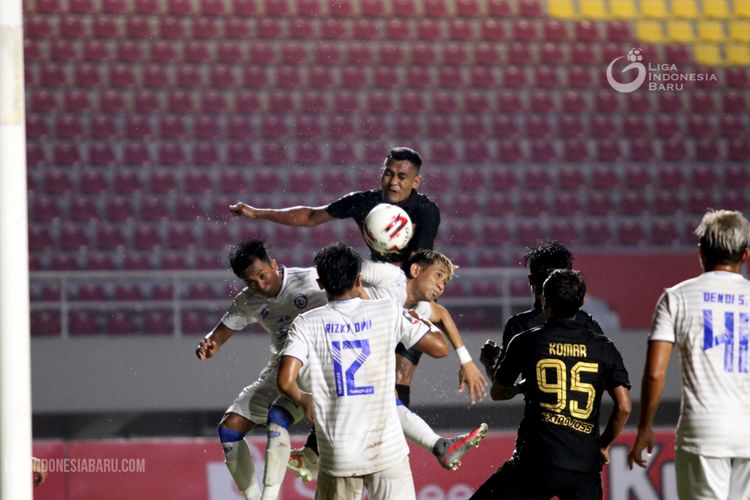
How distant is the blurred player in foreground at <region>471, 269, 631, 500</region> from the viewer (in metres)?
4.63

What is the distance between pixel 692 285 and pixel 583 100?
7.76m

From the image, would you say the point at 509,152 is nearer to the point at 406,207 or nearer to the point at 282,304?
the point at 406,207

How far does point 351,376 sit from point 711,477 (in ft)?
4.51

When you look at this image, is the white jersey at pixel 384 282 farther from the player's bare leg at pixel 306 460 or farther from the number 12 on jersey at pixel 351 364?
the number 12 on jersey at pixel 351 364

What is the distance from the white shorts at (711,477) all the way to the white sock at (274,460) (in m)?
2.31

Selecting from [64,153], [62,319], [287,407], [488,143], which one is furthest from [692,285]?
[64,153]

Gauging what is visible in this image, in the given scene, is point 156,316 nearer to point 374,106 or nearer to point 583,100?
point 374,106

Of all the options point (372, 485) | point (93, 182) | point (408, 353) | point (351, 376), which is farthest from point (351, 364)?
point (93, 182)

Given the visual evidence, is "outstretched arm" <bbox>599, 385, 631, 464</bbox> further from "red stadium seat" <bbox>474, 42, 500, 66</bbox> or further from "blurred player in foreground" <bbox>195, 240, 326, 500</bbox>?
"red stadium seat" <bbox>474, 42, 500, 66</bbox>

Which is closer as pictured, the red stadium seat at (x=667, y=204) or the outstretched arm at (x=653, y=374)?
the outstretched arm at (x=653, y=374)

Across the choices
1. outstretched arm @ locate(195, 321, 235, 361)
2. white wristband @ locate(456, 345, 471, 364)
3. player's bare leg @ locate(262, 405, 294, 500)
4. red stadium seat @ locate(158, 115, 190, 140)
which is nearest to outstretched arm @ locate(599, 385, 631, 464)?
white wristband @ locate(456, 345, 471, 364)

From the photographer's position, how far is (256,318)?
6215 millimetres

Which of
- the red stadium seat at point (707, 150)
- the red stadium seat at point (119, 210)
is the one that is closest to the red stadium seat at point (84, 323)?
the red stadium seat at point (119, 210)

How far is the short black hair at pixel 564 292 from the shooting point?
460 cm
